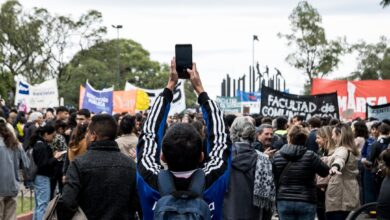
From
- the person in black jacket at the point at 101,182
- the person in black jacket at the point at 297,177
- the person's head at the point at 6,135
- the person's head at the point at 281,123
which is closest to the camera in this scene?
the person in black jacket at the point at 101,182

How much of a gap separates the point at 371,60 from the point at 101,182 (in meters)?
79.7

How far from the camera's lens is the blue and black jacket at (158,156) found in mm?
4234

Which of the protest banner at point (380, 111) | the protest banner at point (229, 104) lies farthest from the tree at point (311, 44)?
the protest banner at point (380, 111)

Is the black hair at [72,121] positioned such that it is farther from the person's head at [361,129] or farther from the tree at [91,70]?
the tree at [91,70]

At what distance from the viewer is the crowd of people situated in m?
4.18

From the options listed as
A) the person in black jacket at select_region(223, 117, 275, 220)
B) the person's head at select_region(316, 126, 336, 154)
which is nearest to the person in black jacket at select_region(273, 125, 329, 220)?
the person in black jacket at select_region(223, 117, 275, 220)

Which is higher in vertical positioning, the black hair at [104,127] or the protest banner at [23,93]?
the protest banner at [23,93]

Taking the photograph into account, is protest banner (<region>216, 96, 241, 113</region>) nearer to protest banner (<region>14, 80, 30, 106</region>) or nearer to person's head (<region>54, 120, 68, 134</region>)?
protest banner (<region>14, 80, 30, 106</region>)

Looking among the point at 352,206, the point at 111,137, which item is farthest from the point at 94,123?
the point at 352,206

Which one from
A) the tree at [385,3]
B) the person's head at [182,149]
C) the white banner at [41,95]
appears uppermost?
the tree at [385,3]

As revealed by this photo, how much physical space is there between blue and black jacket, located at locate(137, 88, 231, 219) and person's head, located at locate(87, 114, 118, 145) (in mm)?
1819

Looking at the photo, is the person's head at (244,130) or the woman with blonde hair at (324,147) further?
the woman with blonde hair at (324,147)

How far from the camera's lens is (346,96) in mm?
27656

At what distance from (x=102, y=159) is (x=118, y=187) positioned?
24 centimetres
